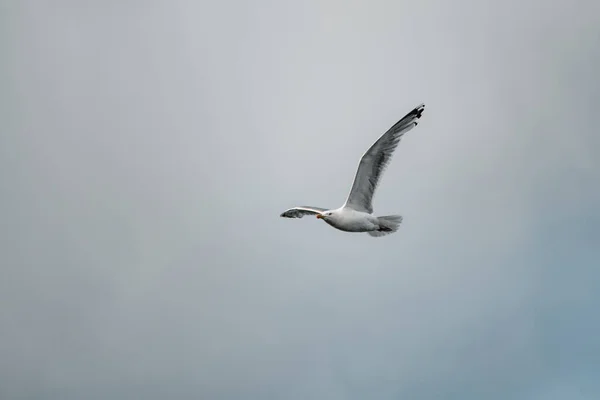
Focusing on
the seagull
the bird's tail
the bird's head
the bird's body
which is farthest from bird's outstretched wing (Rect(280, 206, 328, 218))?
the bird's tail

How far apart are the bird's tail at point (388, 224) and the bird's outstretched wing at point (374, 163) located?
1.87 feet

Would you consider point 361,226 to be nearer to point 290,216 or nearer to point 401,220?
point 401,220

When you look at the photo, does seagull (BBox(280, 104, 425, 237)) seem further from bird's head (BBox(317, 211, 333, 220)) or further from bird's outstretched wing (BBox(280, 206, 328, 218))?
bird's outstretched wing (BBox(280, 206, 328, 218))

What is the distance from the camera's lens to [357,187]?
94.2ft

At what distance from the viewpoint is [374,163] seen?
Answer: 28.1 m

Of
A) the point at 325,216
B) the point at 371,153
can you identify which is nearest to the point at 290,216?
the point at 325,216

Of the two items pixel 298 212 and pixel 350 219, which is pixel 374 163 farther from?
pixel 298 212

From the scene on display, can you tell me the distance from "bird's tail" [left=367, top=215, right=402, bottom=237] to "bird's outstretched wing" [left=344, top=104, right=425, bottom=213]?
570 millimetres

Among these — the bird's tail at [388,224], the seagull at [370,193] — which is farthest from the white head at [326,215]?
the bird's tail at [388,224]

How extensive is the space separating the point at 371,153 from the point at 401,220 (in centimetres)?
327

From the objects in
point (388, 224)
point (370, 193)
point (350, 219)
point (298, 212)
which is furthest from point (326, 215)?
point (298, 212)

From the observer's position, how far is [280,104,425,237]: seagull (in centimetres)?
2734

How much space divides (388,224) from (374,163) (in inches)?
104

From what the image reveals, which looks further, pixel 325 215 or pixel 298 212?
pixel 298 212
